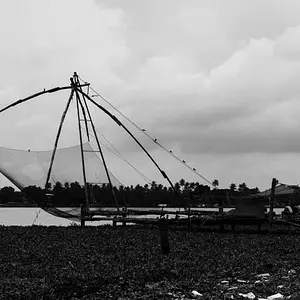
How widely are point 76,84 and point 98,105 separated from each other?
1221 mm

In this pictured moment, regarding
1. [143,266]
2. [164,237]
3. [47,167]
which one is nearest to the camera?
[143,266]

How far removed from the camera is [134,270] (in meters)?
11.2

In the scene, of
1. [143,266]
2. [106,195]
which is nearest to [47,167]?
[106,195]

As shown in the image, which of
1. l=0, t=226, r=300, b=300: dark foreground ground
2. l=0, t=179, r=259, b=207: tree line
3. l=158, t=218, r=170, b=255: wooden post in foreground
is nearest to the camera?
l=0, t=226, r=300, b=300: dark foreground ground

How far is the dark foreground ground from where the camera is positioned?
9.07 metres

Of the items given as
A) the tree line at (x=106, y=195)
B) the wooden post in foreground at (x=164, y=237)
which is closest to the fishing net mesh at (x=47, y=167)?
the tree line at (x=106, y=195)

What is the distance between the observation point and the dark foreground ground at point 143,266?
9070 millimetres

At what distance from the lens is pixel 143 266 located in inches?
463

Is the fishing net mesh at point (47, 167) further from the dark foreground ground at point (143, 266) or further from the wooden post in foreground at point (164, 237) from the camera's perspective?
the wooden post in foreground at point (164, 237)

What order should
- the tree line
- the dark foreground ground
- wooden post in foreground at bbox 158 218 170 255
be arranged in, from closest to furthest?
1. the dark foreground ground
2. wooden post in foreground at bbox 158 218 170 255
3. the tree line

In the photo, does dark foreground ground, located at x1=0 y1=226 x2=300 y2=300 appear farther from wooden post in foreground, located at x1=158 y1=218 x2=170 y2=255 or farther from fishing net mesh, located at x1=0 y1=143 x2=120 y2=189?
fishing net mesh, located at x1=0 y1=143 x2=120 y2=189

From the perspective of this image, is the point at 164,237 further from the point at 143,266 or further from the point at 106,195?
the point at 106,195

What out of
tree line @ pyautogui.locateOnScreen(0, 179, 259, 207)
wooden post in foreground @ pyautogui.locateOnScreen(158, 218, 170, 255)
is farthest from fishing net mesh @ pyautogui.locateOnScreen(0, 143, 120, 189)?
wooden post in foreground @ pyautogui.locateOnScreen(158, 218, 170, 255)

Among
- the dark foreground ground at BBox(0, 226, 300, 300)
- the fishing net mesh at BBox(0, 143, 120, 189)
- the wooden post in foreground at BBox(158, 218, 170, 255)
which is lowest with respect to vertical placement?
the dark foreground ground at BBox(0, 226, 300, 300)
